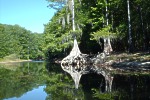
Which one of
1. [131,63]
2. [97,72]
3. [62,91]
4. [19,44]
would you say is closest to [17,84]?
[62,91]

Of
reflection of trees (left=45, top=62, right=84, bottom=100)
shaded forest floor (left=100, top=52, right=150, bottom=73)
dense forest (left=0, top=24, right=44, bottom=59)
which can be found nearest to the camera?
reflection of trees (left=45, top=62, right=84, bottom=100)

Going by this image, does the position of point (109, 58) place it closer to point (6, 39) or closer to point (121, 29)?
point (121, 29)

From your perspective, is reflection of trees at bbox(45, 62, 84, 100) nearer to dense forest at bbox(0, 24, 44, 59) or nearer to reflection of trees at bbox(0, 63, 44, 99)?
reflection of trees at bbox(0, 63, 44, 99)

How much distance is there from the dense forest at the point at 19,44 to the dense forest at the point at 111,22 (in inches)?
2737

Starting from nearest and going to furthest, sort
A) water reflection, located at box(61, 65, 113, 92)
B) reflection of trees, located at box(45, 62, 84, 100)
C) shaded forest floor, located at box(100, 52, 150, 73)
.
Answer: reflection of trees, located at box(45, 62, 84, 100), water reflection, located at box(61, 65, 113, 92), shaded forest floor, located at box(100, 52, 150, 73)

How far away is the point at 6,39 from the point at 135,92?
115 meters

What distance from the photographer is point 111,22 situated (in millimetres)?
48531

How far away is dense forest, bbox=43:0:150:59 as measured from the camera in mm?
42906

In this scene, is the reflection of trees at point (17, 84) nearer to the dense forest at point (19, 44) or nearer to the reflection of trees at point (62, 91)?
the reflection of trees at point (62, 91)

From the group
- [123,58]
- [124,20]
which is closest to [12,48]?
[124,20]

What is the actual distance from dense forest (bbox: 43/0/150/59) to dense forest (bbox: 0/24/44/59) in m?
69.5

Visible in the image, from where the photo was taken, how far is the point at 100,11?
49.4m

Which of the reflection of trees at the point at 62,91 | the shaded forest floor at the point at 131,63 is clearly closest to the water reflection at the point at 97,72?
the reflection of trees at the point at 62,91

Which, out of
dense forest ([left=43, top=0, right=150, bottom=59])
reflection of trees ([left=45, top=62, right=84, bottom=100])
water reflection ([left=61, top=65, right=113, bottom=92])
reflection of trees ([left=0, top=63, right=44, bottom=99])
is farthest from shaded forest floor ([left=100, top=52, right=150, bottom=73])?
reflection of trees ([left=45, top=62, right=84, bottom=100])
